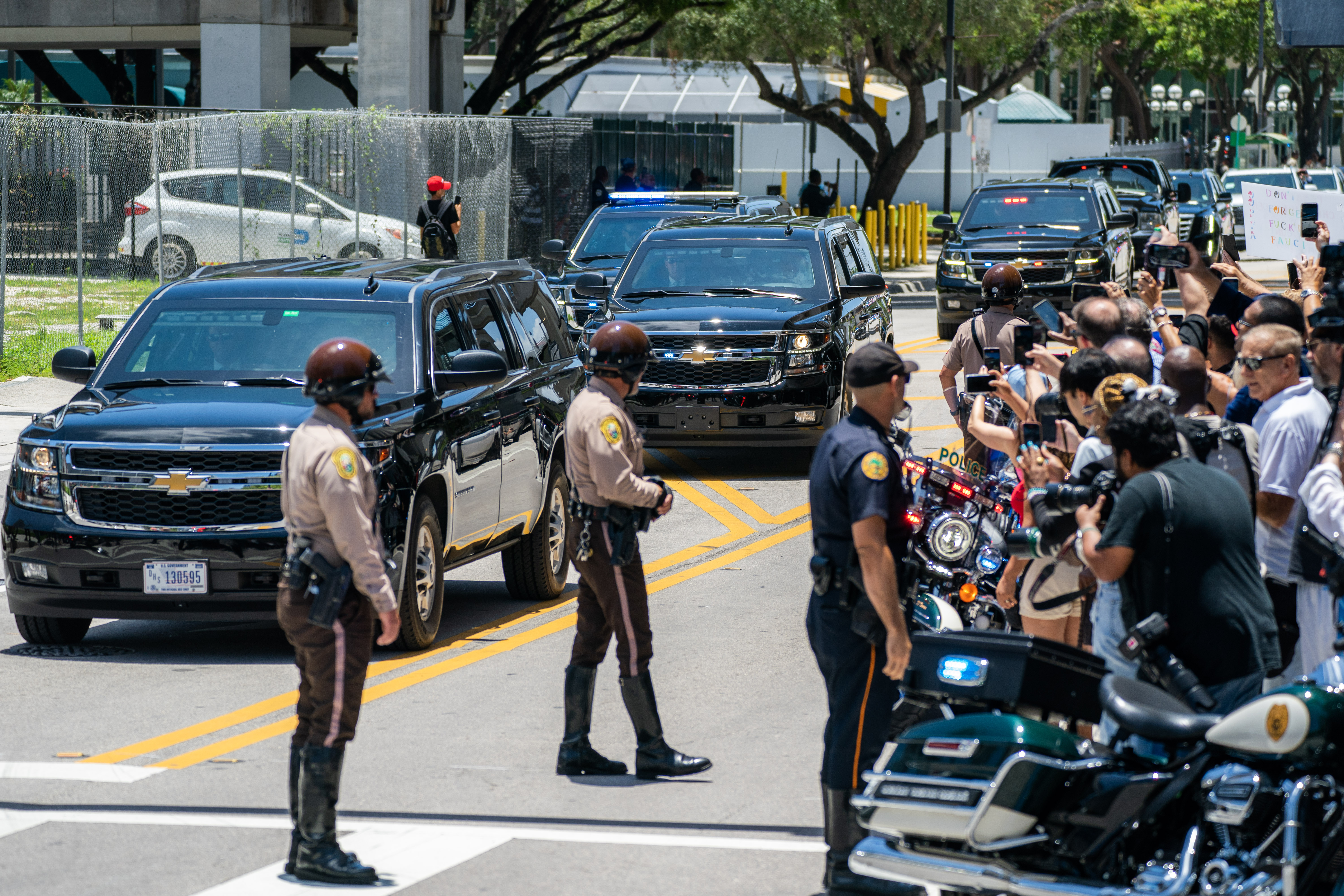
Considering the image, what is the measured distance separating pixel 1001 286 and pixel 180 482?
4715mm

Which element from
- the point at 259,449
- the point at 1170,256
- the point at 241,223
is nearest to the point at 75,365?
the point at 259,449

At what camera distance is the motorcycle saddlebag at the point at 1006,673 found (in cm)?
518

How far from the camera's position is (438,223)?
21453mm

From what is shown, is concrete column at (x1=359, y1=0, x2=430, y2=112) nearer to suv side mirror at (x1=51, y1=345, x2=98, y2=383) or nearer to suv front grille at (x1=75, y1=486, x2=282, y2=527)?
suv side mirror at (x1=51, y1=345, x2=98, y2=383)

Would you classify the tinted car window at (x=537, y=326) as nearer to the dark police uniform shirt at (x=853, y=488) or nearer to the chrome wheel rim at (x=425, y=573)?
the chrome wheel rim at (x=425, y=573)

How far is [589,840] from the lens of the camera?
633 cm

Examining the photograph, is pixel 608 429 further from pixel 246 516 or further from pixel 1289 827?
pixel 1289 827

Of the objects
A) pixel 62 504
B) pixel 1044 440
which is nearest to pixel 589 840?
pixel 1044 440

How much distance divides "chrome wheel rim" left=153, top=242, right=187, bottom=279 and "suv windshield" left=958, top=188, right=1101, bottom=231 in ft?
33.5

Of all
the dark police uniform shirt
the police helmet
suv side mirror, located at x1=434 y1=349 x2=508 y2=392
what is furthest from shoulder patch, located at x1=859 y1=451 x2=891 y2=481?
the police helmet

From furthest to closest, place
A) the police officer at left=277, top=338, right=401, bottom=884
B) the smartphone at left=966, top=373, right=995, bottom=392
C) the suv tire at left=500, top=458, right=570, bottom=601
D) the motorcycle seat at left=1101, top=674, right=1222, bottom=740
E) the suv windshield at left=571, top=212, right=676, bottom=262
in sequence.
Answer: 1. the suv windshield at left=571, top=212, right=676, bottom=262
2. the suv tire at left=500, top=458, right=570, bottom=601
3. the smartphone at left=966, top=373, right=995, bottom=392
4. the police officer at left=277, top=338, right=401, bottom=884
5. the motorcycle seat at left=1101, top=674, right=1222, bottom=740

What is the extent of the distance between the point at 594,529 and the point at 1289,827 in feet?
10.4

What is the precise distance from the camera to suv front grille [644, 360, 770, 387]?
14.3 meters

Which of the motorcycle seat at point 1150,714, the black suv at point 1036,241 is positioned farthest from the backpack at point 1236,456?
the black suv at point 1036,241
